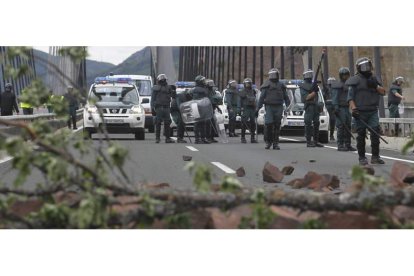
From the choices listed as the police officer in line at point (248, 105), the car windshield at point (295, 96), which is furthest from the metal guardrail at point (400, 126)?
the car windshield at point (295, 96)

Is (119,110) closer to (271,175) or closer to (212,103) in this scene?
(212,103)

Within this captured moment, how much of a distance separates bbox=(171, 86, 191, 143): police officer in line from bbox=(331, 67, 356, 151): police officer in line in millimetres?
5390

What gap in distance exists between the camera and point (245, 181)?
35.5 ft

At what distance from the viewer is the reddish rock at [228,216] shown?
16.3ft

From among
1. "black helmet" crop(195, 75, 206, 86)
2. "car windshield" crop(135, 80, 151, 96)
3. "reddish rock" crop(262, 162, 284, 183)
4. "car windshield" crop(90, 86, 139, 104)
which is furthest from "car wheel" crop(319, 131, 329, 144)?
"reddish rock" crop(262, 162, 284, 183)

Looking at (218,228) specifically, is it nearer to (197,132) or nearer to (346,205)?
(346,205)

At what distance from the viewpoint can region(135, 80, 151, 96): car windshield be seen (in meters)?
35.7

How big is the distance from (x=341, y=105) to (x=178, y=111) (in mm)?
6242

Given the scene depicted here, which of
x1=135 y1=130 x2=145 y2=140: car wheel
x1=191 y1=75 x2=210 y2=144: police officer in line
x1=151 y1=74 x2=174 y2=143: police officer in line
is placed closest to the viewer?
x1=191 y1=75 x2=210 y2=144: police officer in line

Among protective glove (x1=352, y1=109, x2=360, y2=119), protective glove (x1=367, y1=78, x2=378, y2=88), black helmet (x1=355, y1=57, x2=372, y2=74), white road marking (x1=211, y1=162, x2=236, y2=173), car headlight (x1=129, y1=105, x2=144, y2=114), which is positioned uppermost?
black helmet (x1=355, y1=57, x2=372, y2=74)

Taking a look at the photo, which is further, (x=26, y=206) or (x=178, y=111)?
(x=178, y=111)

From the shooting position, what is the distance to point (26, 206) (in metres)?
5.45

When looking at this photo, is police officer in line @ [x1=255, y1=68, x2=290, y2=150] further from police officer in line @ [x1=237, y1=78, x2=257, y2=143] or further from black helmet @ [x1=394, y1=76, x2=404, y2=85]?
black helmet @ [x1=394, y1=76, x2=404, y2=85]

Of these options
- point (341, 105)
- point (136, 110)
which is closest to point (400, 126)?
point (341, 105)
